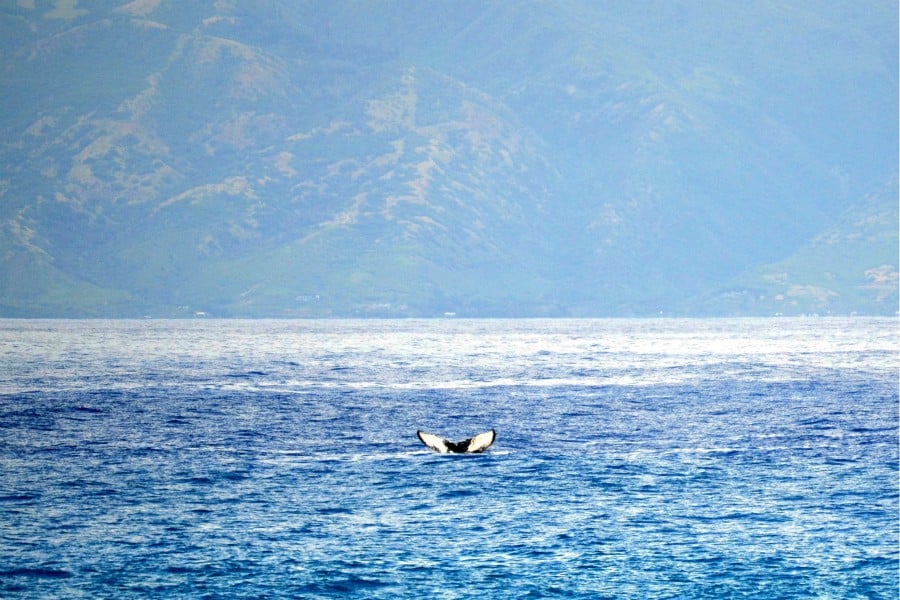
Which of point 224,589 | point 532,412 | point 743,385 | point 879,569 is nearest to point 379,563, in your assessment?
point 224,589

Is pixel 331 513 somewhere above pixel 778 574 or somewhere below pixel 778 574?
above

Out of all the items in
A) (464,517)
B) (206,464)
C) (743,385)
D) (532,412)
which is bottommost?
(464,517)

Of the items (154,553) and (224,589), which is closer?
(224,589)

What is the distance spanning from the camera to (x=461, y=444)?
93.8m

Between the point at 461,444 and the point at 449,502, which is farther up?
the point at 461,444

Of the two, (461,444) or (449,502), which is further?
(461,444)

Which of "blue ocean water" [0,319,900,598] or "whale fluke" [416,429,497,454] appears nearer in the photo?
"blue ocean water" [0,319,900,598]

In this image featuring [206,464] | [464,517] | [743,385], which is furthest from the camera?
[743,385]

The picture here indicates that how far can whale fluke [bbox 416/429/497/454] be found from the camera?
91.9m

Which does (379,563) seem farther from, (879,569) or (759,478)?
(759,478)

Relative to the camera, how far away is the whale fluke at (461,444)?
302 ft

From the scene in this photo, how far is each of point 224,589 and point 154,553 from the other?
7536 millimetres

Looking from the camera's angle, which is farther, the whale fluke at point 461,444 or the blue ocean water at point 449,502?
the whale fluke at point 461,444

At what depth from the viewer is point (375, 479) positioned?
82500 millimetres
